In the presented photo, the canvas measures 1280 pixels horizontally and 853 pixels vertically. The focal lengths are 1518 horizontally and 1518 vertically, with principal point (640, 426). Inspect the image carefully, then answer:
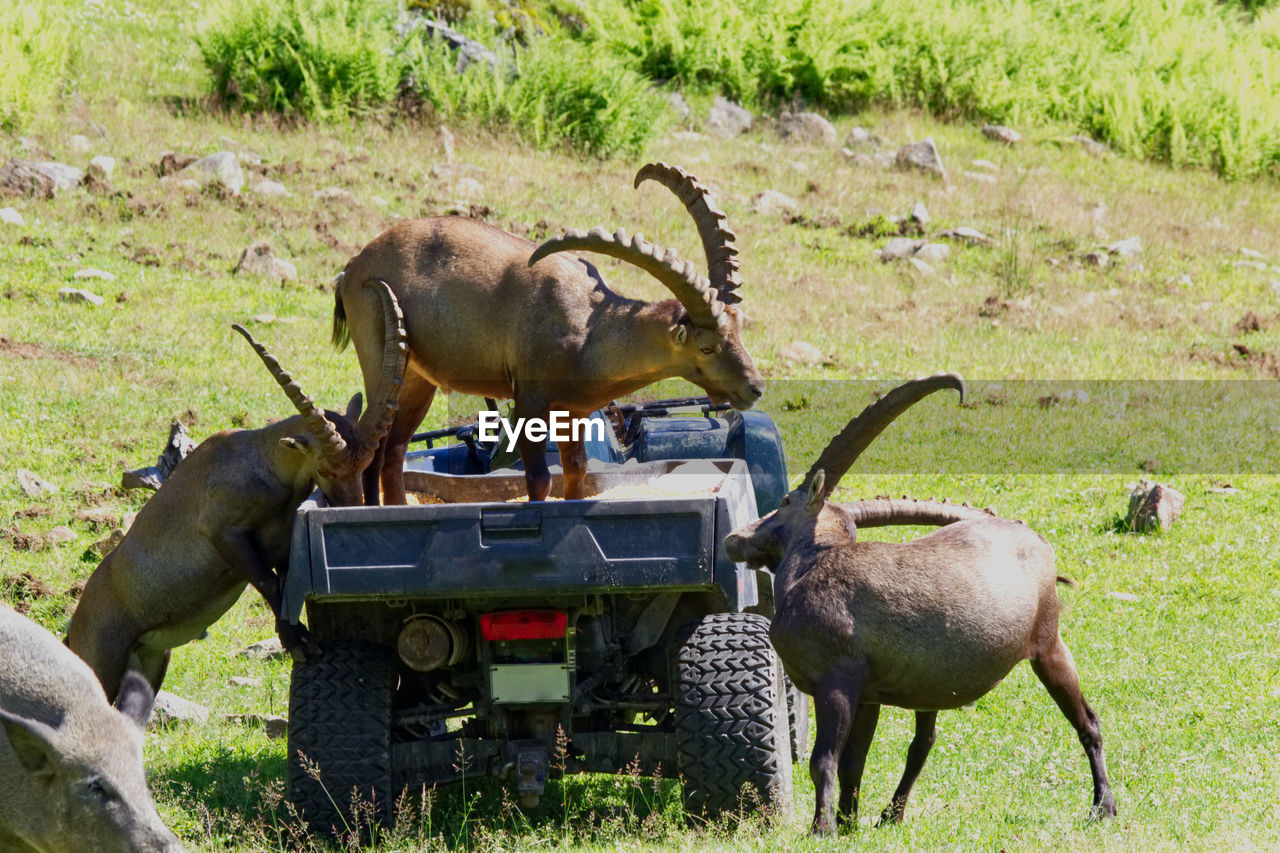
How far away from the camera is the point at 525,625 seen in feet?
21.6

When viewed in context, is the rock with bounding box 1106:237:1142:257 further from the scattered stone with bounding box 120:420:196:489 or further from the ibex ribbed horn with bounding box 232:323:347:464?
the ibex ribbed horn with bounding box 232:323:347:464

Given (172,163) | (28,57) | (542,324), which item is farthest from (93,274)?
(542,324)

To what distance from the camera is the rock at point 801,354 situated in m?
16.6

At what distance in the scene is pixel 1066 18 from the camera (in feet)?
101

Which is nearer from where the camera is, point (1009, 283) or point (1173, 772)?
point (1173, 772)

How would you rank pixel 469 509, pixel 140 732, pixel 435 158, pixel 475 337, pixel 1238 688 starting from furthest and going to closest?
pixel 435 158
pixel 1238 688
pixel 475 337
pixel 469 509
pixel 140 732

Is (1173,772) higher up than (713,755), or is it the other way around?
(713,755)

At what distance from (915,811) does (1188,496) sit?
7.43m

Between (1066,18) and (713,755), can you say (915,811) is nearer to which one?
(713,755)

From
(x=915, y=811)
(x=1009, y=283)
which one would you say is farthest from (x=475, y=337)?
(x=1009, y=283)

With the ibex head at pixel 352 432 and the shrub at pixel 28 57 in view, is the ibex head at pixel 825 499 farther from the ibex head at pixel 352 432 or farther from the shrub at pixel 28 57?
the shrub at pixel 28 57

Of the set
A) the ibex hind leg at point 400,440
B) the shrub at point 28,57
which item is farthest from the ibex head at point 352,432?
the shrub at point 28,57

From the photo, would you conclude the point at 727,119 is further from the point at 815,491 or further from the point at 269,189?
the point at 815,491

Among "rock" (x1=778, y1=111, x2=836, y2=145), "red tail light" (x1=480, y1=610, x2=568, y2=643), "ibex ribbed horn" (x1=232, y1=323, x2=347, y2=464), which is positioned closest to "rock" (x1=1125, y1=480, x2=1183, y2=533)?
"red tail light" (x1=480, y1=610, x2=568, y2=643)
